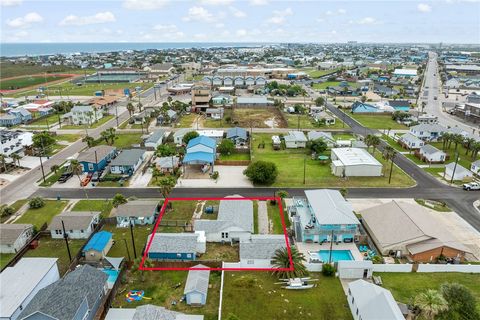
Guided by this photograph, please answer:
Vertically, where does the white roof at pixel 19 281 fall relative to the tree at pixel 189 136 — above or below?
below

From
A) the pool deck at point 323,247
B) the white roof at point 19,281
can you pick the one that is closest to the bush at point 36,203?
the white roof at point 19,281

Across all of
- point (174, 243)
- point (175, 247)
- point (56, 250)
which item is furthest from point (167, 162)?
point (175, 247)

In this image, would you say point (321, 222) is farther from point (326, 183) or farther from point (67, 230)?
point (67, 230)

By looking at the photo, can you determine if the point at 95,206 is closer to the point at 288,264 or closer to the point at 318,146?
the point at 288,264

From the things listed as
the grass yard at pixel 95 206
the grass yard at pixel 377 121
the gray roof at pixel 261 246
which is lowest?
the grass yard at pixel 95 206

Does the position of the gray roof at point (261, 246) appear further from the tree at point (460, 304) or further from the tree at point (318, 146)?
the tree at point (318, 146)

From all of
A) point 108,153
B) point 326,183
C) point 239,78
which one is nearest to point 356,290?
point 326,183
